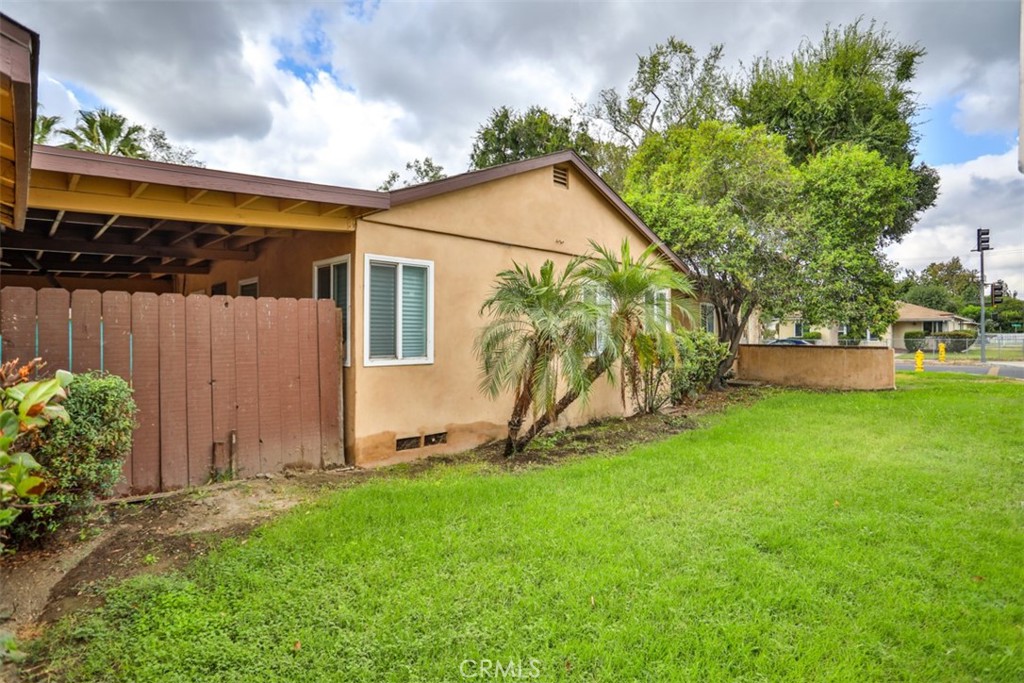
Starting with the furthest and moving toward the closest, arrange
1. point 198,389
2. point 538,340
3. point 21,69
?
point 538,340, point 198,389, point 21,69

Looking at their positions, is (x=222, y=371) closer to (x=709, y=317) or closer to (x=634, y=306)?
(x=634, y=306)

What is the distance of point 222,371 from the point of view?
221 inches

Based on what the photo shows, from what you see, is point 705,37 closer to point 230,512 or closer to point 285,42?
point 285,42

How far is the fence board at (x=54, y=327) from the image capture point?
4633 millimetres

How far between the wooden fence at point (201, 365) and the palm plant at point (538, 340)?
2020 mm

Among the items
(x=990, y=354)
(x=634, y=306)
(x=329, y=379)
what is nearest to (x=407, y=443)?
(x=329, y=379)

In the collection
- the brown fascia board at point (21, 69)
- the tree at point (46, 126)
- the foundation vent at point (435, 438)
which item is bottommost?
the foundation vent at point (435, 438)

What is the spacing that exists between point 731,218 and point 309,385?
10.8 metres

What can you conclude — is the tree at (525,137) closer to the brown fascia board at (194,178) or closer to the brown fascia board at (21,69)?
the brown fascia board at (194,178)

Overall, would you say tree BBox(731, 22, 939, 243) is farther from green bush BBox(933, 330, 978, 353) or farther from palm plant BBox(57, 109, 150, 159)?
palm plant BBox(57, 109, 150, 159)

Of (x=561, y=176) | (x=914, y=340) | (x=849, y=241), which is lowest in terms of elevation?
(x=914, y=340)

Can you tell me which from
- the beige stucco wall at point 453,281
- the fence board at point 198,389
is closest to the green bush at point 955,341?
the beige stucco wall at point 453,281

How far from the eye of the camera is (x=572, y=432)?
8758mm

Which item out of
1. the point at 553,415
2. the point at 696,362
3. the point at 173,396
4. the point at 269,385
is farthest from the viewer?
the point at 696,362
